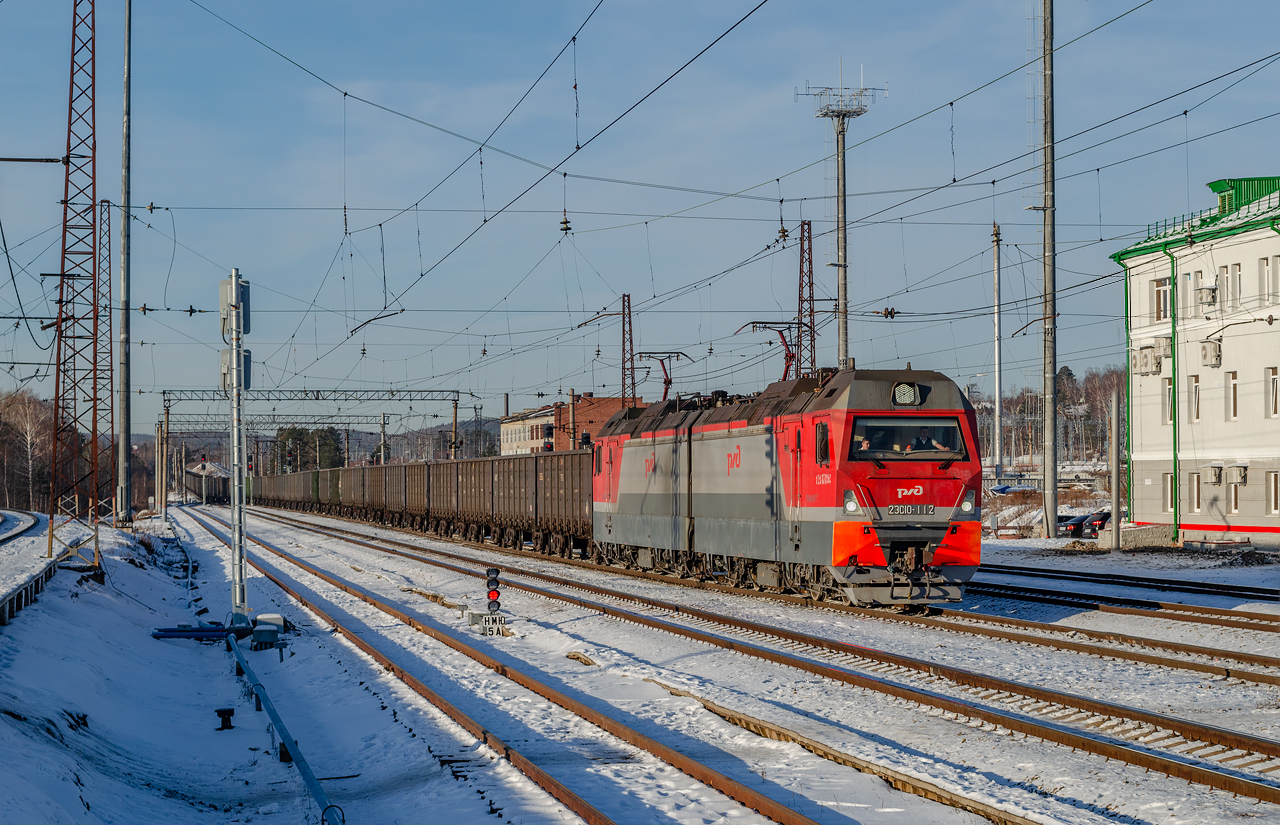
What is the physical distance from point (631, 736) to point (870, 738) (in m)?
1.97

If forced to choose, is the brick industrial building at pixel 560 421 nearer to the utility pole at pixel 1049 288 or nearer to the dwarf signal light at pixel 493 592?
the utility pole at pixel 1049 288

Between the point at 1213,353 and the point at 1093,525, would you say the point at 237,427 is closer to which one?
the point at 1213,353

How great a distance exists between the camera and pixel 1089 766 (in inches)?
316

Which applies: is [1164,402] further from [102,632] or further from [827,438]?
[102,632]

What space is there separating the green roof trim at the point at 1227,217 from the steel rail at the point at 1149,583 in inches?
650

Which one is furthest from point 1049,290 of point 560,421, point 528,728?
point 560,421

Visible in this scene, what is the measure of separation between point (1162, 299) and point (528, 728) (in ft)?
113

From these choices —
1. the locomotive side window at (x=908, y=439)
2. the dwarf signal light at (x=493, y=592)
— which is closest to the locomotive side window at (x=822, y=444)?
the locomotive side window at (x=908, y=439)

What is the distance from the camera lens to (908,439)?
16.3 metres

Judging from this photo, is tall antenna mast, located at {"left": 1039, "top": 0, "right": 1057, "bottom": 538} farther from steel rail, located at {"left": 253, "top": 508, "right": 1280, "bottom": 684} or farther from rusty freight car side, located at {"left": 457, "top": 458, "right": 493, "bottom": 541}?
rusty freight car side, located at {"left": 457, "top": 458, "right": 493, "bottom": 541}

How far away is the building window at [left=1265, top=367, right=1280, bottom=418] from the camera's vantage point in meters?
33.3

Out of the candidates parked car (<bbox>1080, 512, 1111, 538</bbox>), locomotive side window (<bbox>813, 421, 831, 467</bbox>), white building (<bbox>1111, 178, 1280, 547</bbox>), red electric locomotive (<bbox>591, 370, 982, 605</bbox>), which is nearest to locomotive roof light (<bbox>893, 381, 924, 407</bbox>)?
red electric locomotive (<bbox>591, 370, 982, 605</bbox>)

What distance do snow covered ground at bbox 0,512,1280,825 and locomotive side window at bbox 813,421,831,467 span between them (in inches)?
94.2

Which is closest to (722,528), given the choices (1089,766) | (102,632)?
(102,632)
